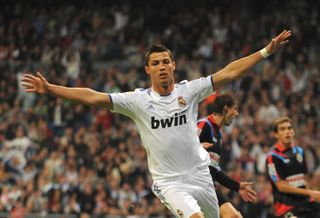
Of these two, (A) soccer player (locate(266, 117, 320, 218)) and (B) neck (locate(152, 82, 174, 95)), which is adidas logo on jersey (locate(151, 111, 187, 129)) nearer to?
(B) neck (locate(152, 82, 174, 95))

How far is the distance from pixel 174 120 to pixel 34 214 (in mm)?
8384

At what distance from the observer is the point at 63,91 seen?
25.2 ft

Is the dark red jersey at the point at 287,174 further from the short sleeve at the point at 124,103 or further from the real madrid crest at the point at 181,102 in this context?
the short sleeve at the point at 124,103

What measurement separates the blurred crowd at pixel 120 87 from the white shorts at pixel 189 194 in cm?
703

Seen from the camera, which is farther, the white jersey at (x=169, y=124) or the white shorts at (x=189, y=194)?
the white jersey at (x=169, y=124)

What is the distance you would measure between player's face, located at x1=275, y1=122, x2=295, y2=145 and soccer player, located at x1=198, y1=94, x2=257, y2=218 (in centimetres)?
76

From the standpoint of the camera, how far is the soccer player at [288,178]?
10.0m

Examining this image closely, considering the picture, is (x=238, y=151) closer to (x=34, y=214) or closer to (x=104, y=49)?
(x=34, y=214)

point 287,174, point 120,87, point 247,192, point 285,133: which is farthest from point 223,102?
point 120,87

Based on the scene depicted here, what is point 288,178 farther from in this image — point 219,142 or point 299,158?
point 219,142

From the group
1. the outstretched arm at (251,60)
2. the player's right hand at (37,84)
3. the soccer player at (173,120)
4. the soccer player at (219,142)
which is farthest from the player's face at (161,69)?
the soccer player at (219,142)

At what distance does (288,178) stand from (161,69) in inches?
113

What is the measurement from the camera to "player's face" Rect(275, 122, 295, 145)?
10.2m

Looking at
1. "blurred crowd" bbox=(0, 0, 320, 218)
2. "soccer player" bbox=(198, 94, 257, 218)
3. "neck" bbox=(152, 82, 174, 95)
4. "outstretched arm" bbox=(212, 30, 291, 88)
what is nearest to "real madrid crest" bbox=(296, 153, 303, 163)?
"soccer player" bbox=(198, 94, 257, 218)
